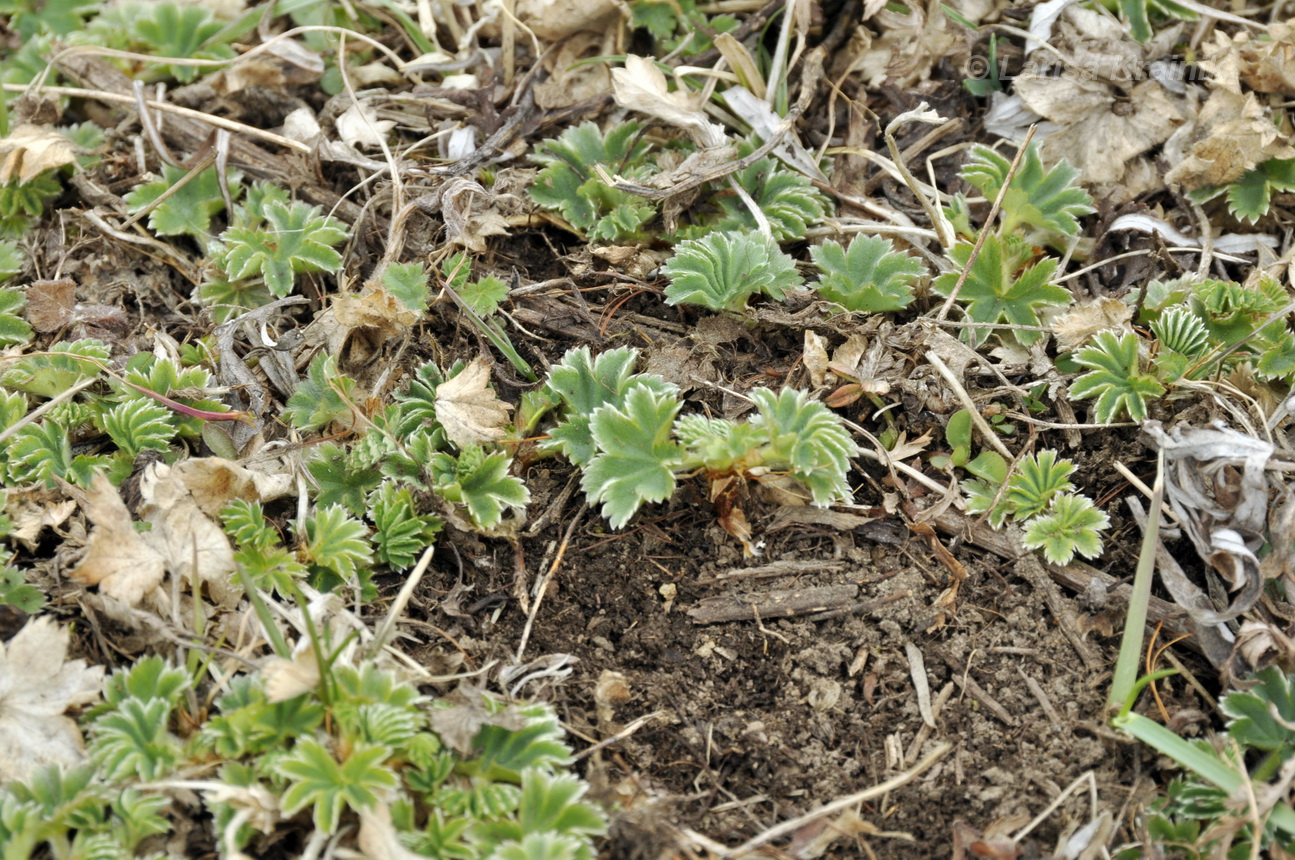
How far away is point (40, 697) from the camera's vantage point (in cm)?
175

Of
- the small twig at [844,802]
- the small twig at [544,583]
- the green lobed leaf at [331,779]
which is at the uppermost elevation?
the green lobed leaf at [331,779]

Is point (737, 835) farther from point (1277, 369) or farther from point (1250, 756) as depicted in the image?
point (1277, 369)

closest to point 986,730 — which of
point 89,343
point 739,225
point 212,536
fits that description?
point 739,225

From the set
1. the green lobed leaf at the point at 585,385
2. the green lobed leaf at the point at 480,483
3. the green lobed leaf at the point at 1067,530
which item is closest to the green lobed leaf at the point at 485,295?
the green lobed leaf at the point at 585,385

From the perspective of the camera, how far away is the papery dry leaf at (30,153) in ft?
8.39

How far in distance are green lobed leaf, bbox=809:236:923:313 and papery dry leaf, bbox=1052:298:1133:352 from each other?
33cm

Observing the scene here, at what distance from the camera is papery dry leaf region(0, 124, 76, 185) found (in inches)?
101

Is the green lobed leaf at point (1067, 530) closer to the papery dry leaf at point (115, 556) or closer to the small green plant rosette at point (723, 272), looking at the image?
the small green plant rosette at point (723, 272)

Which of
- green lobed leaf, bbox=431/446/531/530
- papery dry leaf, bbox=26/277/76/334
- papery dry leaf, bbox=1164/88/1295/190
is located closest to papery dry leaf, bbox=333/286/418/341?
green lobed leaf, bbox=431/446/531/530

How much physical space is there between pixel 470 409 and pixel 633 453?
1.22ft

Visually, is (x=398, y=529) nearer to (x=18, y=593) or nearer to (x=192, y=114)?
(x=18, y=593)

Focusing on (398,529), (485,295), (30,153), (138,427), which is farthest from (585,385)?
(30,153)

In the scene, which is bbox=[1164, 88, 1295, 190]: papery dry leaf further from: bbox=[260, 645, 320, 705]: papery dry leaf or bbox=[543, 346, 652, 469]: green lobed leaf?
bbox=[260, 645, 320, 705]: papery dry leaf

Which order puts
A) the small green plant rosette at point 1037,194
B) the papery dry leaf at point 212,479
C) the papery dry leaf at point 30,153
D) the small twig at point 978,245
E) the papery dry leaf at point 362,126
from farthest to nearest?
the papery dry leaf at point 362,126 < the papery dry leaf at point 30,153 < the small green plant rosette at point 1037,194 < the small twig at point 978,245 < the papery dry leaf at point 212,479
